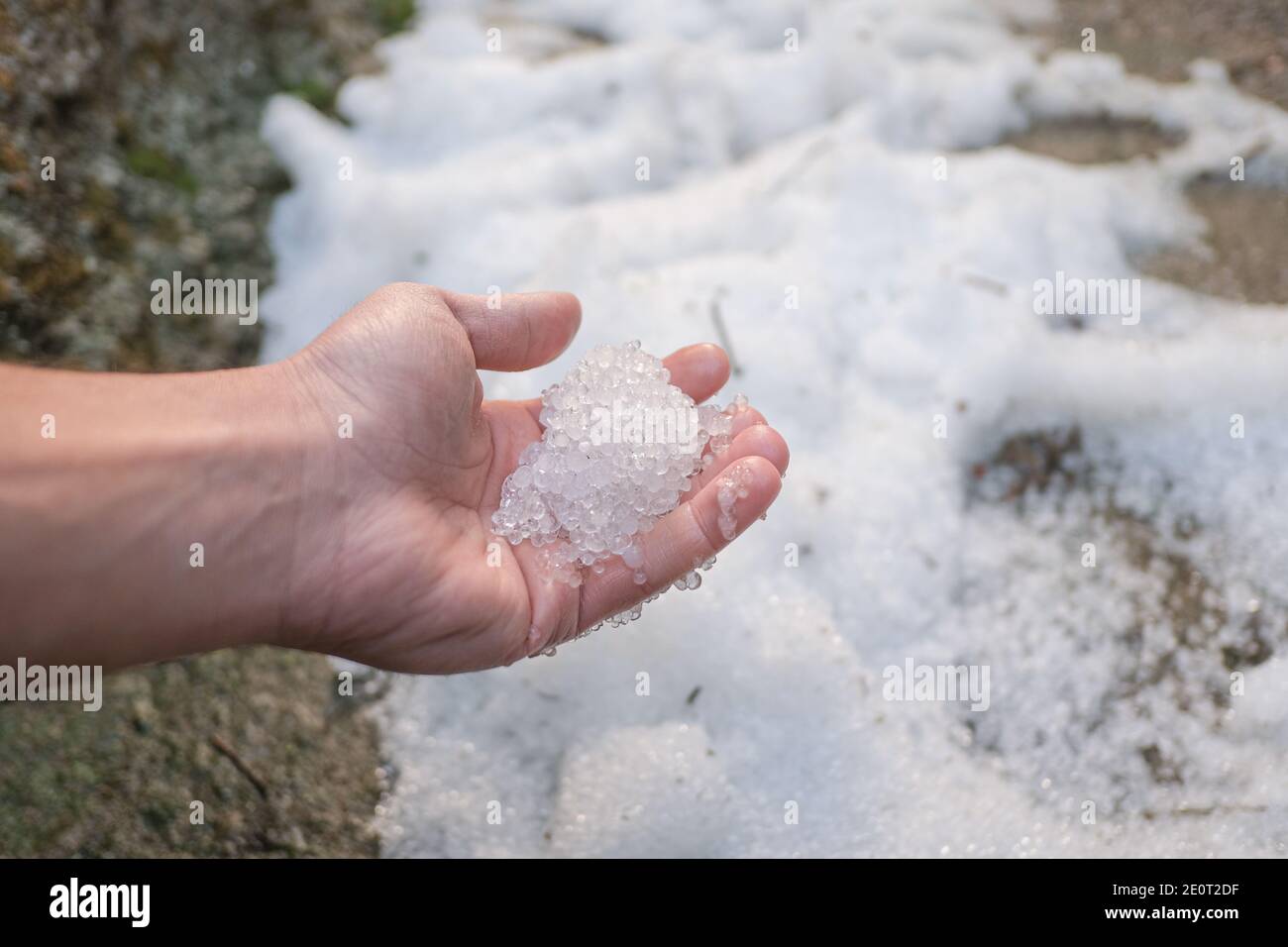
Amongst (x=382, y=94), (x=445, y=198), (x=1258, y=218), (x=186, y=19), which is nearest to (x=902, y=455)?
(x=1258, y=218)

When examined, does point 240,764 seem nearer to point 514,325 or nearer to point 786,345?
point 514,325

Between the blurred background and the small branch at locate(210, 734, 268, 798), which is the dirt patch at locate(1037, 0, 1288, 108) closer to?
the blurred background

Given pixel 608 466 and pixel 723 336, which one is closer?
pixel 608 466

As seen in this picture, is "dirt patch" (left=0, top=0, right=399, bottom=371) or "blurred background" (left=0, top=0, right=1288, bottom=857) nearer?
"blurred background" (left=0, top=0, right=1288, bottom=857)

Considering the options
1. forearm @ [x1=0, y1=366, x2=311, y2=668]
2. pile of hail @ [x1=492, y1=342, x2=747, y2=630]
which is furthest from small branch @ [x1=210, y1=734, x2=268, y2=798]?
pile of hail @ [x1=492, y1=342, x2=747, y2=630]

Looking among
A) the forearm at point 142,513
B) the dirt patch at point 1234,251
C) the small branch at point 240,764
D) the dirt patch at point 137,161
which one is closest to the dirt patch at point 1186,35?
the dirt patch at point 1234,251

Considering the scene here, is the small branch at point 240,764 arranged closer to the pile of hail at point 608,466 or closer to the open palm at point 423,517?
the open palm at point 423,517

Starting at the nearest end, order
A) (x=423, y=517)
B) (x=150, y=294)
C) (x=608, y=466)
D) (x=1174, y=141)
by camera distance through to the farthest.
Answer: (x=423, y=517) → (x=608, y=466) → (x=150, y=294) → (x=1174, y=141)

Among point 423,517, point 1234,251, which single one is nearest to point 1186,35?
point 1234,251
